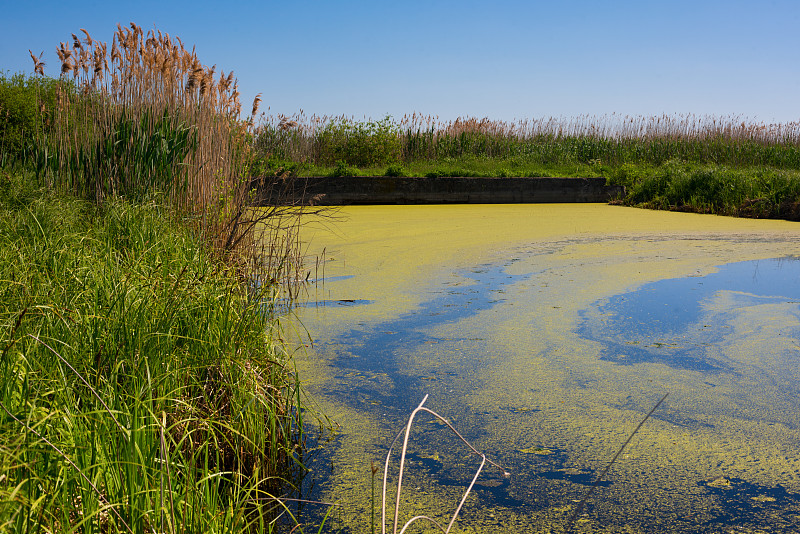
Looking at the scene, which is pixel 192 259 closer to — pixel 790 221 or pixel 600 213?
pixel 600 213

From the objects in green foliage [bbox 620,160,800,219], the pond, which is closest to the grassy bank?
green foliage [bbox 620,160,800,219]

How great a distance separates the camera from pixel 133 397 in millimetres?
1341

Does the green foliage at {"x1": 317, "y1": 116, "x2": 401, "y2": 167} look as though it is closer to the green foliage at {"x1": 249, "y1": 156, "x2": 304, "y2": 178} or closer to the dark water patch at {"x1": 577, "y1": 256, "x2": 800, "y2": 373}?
the green foliage at {"x1": 249, "y1": 156, "x2": 304, "y2": 178}

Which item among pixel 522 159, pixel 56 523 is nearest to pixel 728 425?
pixel 56 523

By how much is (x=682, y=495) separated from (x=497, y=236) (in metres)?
4.33

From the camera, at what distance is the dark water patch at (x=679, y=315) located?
8.15 feet

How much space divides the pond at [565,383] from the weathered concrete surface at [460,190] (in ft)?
12.9

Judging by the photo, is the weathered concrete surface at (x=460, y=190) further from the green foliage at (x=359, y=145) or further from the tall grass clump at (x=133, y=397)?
the tall grass clump at (x=133, y=397)

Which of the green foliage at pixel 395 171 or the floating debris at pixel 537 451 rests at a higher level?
the green foliage at pixel 395 171

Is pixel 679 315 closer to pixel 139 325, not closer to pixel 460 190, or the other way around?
pixel 139 325

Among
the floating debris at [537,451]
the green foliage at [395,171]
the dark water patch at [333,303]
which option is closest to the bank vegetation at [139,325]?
the dark water patch at [333,303]

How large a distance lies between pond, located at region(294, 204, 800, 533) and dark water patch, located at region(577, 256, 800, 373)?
16mm

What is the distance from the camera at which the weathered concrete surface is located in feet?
28.0

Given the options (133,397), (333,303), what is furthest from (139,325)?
(333,303)
